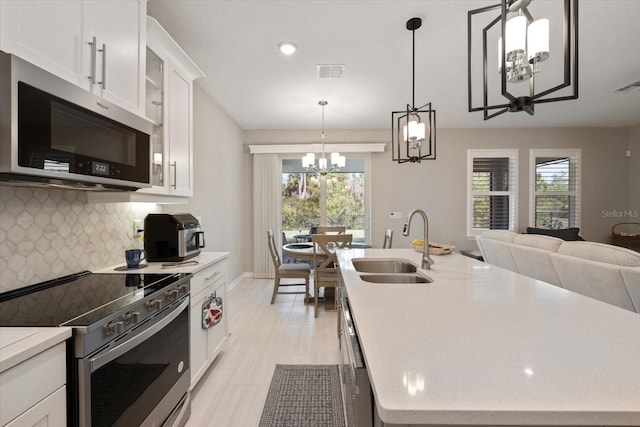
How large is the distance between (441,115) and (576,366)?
447cm

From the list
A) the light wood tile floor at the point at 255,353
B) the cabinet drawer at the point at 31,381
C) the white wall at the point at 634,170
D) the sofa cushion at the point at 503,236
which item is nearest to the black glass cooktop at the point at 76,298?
the cabinet drawer at the point at 31,381

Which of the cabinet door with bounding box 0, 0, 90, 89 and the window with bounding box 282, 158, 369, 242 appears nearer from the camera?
the cabinet door with bounding box 0, 0, 90, 89

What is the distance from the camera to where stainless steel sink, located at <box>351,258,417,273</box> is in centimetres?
212

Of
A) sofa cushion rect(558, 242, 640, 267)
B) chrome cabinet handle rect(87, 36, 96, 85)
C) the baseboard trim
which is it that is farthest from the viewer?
the baseboard trim

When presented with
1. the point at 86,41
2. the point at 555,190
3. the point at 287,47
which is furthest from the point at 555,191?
the point at 86,41

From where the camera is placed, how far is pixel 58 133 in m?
1.11

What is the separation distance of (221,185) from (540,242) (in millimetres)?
3633

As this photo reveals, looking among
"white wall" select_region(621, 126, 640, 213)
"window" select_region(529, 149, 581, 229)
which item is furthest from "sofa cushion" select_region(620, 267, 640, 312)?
"white wall" select_region(621, 126, 640, 213)

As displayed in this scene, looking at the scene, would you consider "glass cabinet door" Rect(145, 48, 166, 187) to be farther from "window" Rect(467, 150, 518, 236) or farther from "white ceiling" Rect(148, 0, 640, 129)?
"window" Rect(467, 150, 518, 236)

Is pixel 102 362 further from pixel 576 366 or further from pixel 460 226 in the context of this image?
pixel 460 226

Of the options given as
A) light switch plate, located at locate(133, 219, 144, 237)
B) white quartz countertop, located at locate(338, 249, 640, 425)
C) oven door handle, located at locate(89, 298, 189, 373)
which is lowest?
oven door handle, located at locate(89, 298, 189, 373)

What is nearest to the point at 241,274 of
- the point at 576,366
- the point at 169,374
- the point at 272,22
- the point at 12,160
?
the point at 169,374

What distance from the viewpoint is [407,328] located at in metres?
0.90

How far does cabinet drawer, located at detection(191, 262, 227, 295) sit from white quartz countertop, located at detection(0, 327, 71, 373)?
924mm
